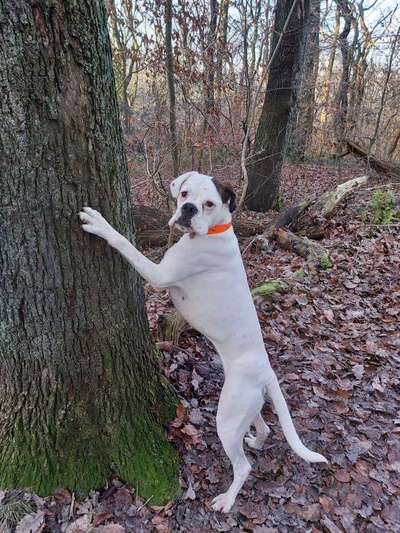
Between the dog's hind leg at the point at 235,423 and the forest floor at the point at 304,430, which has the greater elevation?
the dog's hind leg at the point at 235,423

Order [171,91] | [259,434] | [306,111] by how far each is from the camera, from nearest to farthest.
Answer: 1. [259,434]
2. [171,91]
3. [306,111]

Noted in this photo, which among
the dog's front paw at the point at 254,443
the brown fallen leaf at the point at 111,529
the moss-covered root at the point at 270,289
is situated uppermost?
the brown fallen leaf at the point at 111,529

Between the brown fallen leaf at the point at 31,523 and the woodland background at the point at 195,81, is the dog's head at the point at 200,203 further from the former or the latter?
the woodland background at the point at 195,81

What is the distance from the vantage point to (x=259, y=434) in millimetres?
3213

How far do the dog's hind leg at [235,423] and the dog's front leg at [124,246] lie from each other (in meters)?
0.88

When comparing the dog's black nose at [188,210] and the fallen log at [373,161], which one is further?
the fallen log at [373,161]

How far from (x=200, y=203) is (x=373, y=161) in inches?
464

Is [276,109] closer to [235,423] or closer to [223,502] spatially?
[235,423]

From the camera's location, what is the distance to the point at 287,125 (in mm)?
9156

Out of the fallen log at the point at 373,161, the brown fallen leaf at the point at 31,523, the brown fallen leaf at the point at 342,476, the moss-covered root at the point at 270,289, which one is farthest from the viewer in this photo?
the fallen log at the point at 373,161

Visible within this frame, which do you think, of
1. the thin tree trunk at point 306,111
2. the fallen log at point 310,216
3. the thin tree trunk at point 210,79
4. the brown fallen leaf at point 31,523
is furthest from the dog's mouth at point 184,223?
the thin tree trunk at point 306,111

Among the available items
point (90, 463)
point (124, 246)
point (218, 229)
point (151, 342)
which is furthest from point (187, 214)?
point (90, 463)

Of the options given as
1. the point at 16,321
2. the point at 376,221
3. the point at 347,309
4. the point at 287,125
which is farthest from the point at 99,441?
the point at 287,125

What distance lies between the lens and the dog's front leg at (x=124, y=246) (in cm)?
224
